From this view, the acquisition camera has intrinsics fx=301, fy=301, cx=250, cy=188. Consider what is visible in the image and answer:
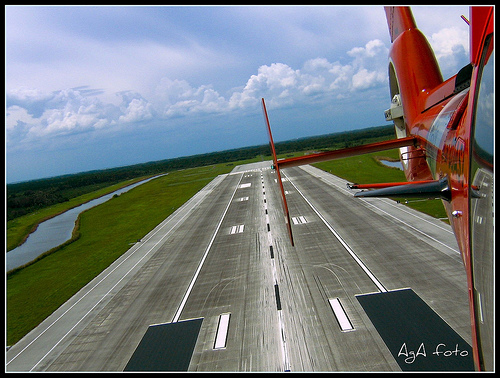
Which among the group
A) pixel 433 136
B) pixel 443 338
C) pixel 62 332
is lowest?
pixel 443 338

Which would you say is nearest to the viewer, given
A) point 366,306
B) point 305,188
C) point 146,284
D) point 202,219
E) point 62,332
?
point 366,306

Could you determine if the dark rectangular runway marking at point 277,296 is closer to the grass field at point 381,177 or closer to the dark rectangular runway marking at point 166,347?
the dark rectangular runway marking at point 166,347

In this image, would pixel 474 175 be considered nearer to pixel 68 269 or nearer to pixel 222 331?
pixel 222 331

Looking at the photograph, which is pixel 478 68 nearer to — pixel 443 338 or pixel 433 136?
pixel 433 136

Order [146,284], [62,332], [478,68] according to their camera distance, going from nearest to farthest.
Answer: [478,68] → [62,332] → [146,284]

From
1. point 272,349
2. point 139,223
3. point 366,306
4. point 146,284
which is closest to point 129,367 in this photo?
point 272,349
